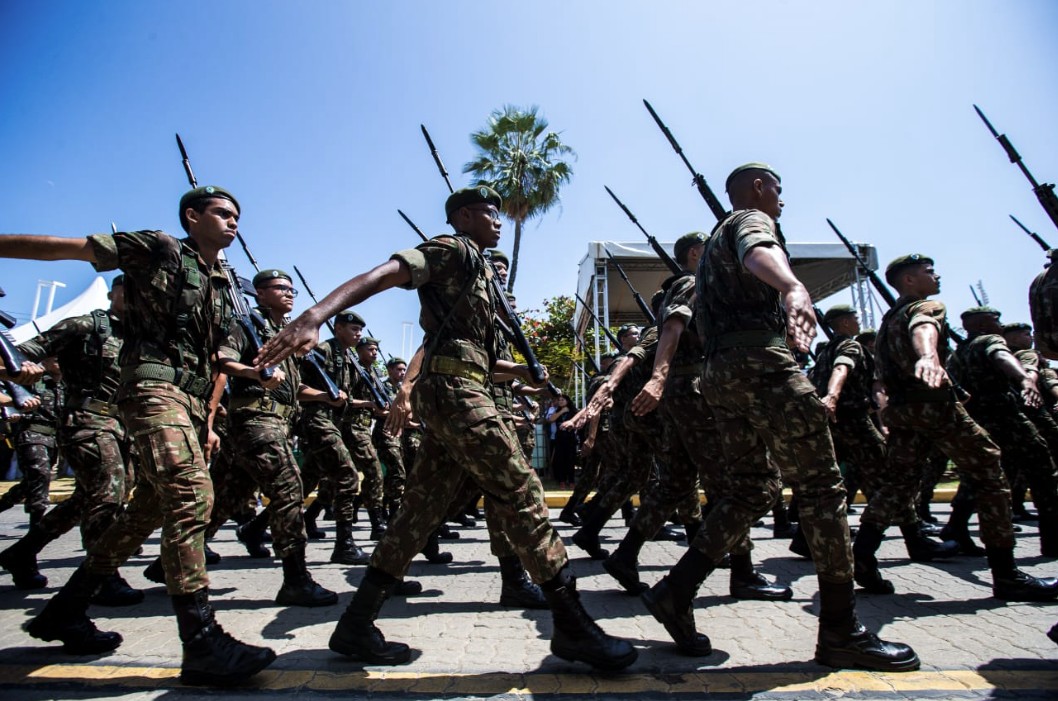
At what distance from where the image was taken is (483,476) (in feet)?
9.48

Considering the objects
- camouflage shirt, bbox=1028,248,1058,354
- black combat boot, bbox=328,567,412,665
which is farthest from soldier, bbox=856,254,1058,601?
black combat boot, bbox=328,567,412,665

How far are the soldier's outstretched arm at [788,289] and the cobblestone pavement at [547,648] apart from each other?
1.39m

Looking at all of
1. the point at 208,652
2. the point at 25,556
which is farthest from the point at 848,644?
the point at 25,556

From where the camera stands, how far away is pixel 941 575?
4.81 m

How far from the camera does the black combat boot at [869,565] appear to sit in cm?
429

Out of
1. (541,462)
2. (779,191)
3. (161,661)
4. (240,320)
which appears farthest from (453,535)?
(541,462)

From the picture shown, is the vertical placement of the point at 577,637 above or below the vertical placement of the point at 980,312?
below

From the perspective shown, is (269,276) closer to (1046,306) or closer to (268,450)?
(268,450)

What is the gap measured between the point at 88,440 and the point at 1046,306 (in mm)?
5907

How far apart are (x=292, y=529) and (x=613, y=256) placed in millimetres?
11185

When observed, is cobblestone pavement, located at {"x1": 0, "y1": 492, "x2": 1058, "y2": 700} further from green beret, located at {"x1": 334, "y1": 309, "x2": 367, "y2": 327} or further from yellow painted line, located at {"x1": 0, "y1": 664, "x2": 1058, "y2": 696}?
green beret, located at {"x1": 334, "y1": 309, "x2": 367, "y2": 327}

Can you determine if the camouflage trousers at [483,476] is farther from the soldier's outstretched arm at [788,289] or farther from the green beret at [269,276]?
the green beret at [269,276]

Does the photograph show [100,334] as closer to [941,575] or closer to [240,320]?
[240,320]

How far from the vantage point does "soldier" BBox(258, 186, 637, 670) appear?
2770 mm
